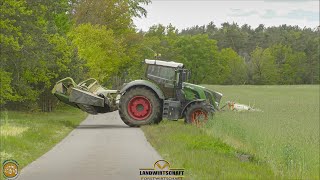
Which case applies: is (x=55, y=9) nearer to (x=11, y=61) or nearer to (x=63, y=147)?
(x=11, y=61)

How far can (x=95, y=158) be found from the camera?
48.2 feet

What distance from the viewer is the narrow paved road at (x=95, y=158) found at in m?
11.9

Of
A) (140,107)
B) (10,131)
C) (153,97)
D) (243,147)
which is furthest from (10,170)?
(140,107)

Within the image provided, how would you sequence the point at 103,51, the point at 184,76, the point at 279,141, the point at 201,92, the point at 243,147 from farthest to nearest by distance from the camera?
the point at 103,51
the point at 201,92
the point at 184,76
the point at 243,147
the point at 279,141

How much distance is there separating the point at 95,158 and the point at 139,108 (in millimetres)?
10956

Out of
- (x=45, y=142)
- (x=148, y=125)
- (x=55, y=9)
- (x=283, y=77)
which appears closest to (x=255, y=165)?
(x=45, y=142)

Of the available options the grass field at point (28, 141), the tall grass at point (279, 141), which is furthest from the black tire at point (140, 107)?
the grass field at point (28, 141)

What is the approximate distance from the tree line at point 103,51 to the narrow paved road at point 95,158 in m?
9.58

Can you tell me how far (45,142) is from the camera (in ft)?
61.2

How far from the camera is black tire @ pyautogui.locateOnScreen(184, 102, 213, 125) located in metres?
24.4

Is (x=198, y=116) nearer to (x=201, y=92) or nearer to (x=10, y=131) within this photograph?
(x=201, y=92)

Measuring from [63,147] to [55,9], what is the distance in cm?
1718

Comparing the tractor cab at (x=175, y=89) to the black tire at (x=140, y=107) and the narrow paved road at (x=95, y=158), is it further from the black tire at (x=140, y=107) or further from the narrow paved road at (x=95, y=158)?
the narrow paved road at (x=95, y=158)

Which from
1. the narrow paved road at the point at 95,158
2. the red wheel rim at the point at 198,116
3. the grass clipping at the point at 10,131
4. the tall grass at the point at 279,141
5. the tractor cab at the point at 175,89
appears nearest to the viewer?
the narrow paved road at the point at 95,158
